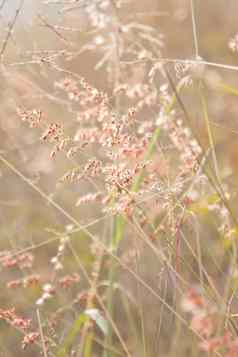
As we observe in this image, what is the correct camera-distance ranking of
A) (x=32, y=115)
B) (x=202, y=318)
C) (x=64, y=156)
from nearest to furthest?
(x=202, y=318) → (x=32, y=115) → (x=64, y=156)

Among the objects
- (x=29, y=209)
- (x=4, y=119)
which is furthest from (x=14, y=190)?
(x=4, y=119)

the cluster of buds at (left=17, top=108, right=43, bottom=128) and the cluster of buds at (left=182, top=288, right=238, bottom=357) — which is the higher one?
the cluster of buds at (left=17, top=108, right=43, bottom=128)

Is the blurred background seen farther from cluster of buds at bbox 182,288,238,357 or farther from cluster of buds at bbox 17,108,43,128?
cluster of buds at bbox 182,288,238,357

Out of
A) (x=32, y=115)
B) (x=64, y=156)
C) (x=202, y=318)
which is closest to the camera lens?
(x=202, y=318)

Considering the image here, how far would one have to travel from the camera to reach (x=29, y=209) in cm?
244

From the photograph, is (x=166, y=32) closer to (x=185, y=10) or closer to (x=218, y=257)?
(x=185, y=10)

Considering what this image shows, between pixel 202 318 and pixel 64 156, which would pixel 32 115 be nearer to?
pixel 202 318

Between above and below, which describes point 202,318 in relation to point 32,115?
below

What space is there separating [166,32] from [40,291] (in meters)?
1.46

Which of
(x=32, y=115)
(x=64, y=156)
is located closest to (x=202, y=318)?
(x=32, y=115)

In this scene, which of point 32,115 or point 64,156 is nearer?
point 32,115

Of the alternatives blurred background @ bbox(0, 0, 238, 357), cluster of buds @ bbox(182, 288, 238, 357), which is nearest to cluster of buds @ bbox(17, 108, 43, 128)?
blurred background @ bbox(0, 0, 238, 357)

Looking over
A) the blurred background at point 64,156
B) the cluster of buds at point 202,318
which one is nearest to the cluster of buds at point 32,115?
the blurred background at point 64,156

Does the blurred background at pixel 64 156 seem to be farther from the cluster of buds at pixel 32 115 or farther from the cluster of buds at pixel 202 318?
the cluster of buds at pixel 202 318
